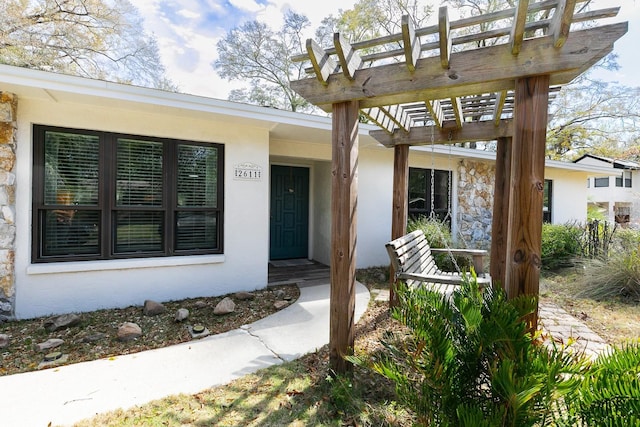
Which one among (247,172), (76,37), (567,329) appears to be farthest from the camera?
(76,37)

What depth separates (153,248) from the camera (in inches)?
179

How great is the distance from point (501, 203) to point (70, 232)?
521cm

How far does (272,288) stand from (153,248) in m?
1.85

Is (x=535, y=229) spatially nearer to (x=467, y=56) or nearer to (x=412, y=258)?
(x=467, y=56)

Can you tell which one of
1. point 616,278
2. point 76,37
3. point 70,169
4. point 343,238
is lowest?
point 616,278

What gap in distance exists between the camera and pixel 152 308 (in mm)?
4027

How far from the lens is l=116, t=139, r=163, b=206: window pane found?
4.29m

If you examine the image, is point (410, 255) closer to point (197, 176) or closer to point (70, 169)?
point (197, 176)

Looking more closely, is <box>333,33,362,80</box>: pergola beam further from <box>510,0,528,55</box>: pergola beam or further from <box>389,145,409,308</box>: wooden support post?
<box>389,145,409,308</box>: wooden support post

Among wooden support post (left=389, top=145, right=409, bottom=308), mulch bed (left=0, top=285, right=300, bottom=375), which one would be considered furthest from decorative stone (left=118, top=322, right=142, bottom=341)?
wooden support post (left=389, top=145, right=409, bottom=308)

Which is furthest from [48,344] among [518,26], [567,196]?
[567,196]

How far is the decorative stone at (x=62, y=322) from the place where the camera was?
3.51 m

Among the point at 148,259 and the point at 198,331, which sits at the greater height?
the point at 148,259

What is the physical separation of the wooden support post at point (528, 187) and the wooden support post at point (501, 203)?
6.15ft
